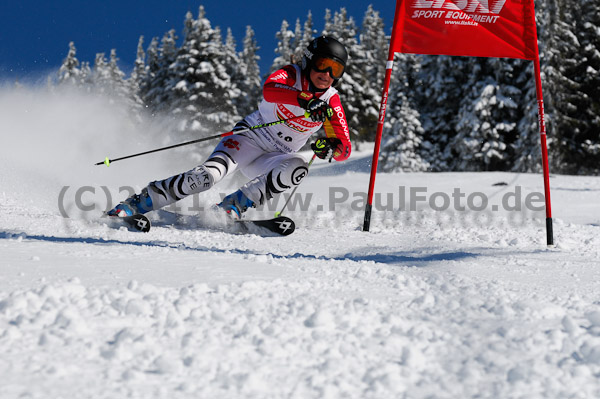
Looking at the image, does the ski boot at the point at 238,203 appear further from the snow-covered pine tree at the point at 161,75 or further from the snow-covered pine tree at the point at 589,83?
the snow-covered pine tree at the point at 161,75

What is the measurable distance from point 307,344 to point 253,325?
22 cm

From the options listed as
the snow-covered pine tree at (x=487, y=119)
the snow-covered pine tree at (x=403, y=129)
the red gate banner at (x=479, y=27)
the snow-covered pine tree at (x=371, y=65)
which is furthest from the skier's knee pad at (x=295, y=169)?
the snow-covered pine tree at (x=371, y=65)

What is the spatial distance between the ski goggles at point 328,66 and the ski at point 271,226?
1420 millimetres

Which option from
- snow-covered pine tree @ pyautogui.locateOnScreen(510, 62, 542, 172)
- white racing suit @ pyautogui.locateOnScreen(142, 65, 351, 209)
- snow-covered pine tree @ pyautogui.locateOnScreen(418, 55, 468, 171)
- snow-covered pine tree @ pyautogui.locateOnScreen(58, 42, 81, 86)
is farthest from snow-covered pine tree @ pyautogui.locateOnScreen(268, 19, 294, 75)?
white racing suit @ pyautogui.locateOnScreen(142, 65, 351, 209)

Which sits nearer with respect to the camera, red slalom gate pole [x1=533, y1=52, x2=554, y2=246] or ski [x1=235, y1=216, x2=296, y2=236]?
red slalom gate pole [x1=533, y1=52, x2=554, y2=246]

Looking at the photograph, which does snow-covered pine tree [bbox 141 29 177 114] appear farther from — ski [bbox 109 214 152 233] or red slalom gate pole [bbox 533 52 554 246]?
red slalom gate pole [bbox 533 52 554 246]

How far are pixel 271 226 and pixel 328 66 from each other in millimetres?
1573

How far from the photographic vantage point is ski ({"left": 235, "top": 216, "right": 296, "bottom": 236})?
467 cm

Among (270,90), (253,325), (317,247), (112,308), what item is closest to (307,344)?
(253,325)

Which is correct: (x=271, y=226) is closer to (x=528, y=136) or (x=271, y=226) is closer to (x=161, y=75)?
(x=528, y=136)

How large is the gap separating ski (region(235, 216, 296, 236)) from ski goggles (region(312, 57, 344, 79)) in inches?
55.9

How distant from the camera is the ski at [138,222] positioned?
4.42m

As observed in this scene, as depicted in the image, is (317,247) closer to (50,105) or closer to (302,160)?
(302,160)

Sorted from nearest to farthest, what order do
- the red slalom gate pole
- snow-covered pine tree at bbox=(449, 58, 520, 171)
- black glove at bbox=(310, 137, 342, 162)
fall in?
1. the red slalom gate pole
2. black glove at bbox=(310, 137, 342, 162)
3. snow-covered pine tree at bbox=(449, 58, 520, 171)
